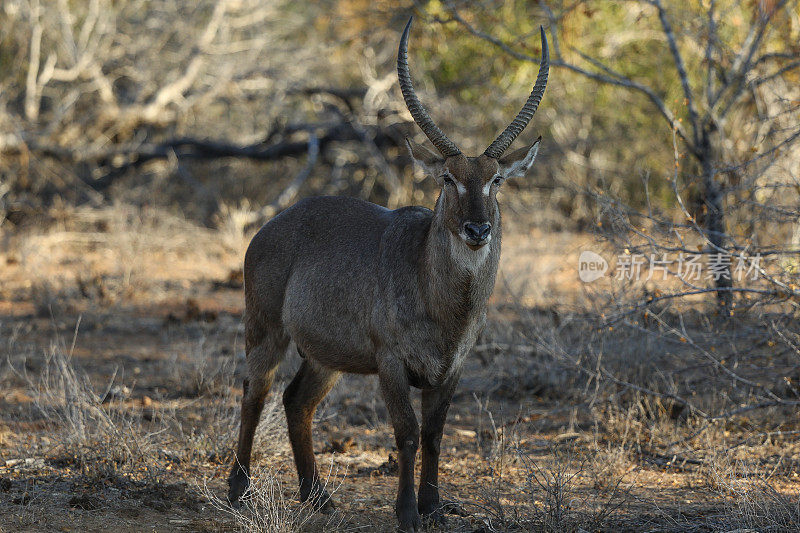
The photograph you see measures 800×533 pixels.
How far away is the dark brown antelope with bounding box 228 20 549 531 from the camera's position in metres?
4.77

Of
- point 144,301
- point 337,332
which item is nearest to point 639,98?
point 144,301

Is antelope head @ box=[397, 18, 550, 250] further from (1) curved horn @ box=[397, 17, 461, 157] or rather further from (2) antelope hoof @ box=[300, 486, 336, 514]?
(2) antelope hoof @ box=[300, 486, 336, 514]

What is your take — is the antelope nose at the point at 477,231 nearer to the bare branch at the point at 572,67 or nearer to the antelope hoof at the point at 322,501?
the antelope hoof at the point at 322,501

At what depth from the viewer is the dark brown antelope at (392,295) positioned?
477 cm

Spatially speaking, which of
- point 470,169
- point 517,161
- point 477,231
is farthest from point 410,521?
point 517,161

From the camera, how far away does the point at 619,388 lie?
729cm

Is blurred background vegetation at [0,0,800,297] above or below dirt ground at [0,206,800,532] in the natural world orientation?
above

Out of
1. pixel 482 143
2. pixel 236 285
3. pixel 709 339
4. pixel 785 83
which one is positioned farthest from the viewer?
pixel 482 143

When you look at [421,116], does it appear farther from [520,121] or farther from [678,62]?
[678,62]

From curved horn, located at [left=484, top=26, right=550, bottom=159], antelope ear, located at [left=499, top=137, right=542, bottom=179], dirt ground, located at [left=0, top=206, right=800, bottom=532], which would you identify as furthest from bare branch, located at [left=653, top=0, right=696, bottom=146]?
antelope ear, located at [left=499, top=137, right=542, bottom=179]

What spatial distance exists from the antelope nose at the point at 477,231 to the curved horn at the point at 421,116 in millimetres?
569

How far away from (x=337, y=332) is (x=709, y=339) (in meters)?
2.87

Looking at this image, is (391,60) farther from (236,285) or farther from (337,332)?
(337,332)

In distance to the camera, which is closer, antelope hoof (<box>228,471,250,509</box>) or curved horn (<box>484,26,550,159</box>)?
curved horn (<box>484,26,550,159</box>)
